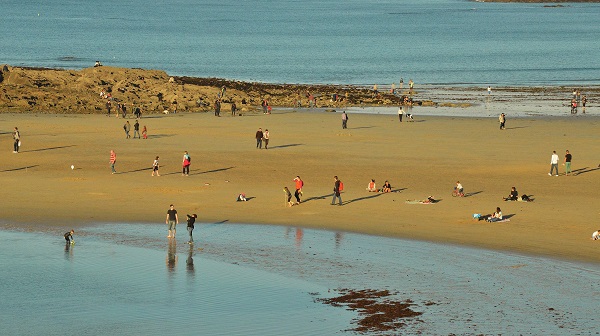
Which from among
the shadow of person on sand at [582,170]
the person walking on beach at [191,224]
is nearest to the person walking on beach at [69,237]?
the person walking on beach at [191,224]

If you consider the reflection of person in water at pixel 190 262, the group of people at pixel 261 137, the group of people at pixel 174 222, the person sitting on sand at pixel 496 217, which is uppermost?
the group of people at pixel 261 137

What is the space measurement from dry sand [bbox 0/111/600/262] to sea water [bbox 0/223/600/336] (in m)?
1.93

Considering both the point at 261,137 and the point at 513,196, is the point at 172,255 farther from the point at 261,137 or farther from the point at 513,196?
the point at 261,137

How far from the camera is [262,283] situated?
26047mm

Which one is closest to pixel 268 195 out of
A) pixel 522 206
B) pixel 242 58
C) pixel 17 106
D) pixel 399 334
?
pixel 522 206

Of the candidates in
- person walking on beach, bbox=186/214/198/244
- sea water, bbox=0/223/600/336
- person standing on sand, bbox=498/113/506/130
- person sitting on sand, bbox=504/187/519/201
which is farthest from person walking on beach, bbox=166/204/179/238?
person standing on sand, bbox=498/113/506/130

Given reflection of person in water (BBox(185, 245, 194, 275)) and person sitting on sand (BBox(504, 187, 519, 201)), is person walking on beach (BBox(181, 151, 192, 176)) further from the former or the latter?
person sitting on sand (BBox(504, 187, 519, 201))

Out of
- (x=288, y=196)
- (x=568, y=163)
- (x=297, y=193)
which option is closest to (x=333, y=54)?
(x=568, y=163)

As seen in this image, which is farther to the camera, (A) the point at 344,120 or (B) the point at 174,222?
(A) the point at 344,120

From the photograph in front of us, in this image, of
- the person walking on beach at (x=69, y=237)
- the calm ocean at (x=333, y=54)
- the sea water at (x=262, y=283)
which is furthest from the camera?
the calm ocean at (x=333, y=54)

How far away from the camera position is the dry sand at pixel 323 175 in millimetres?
33500

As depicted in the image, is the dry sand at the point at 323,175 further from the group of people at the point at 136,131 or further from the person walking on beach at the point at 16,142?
the group of people at the point at 136,131

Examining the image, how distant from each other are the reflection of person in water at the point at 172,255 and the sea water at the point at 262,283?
0.20 ft

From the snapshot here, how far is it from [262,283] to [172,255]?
4204mm
